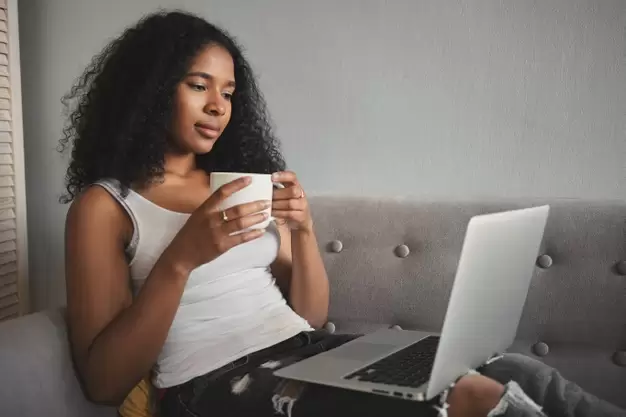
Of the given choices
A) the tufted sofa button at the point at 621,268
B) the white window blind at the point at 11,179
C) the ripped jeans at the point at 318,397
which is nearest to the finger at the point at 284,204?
the ripped jeans at the point at 318,397

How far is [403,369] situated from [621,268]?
553mm

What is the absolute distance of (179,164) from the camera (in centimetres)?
132

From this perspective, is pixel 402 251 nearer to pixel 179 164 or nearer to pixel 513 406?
pixel 179 164

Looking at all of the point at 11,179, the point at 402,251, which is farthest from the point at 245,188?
the point at 11,179

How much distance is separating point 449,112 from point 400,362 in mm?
723

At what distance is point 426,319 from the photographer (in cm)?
141

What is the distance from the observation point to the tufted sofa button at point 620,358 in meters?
1.30

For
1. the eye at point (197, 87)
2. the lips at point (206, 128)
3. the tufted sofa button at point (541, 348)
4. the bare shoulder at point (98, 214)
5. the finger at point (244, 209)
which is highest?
the eye at point (197, 87)

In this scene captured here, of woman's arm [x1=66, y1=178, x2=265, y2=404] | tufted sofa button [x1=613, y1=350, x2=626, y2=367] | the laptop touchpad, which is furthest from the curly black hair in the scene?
tufted sofa button [x1=613, y1=350, x2=626, y2=367]

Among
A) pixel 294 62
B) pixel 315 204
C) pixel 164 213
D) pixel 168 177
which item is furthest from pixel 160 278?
pixel 294 62

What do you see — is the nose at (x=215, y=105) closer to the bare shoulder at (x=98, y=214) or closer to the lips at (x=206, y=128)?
the lips at (x=206, y=128)

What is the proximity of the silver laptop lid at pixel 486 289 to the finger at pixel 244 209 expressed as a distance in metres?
0.30

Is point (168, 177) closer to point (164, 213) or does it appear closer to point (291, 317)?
point (164, 213)

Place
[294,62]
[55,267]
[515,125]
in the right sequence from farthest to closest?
[55,267]
[294,62]
[515,125]
